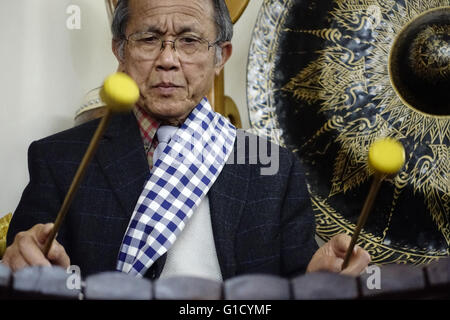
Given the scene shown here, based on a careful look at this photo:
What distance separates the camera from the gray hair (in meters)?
1.13

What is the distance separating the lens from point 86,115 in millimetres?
1474

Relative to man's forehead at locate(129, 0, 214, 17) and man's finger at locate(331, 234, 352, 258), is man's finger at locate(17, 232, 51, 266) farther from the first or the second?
man's forehead at locate(129, 0, 214, 17)

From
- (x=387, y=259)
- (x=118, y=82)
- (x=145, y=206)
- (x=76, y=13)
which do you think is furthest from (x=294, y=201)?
(x=76, y=13)

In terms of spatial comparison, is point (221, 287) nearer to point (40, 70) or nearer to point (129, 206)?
point (129, 206)

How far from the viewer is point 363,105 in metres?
1.60

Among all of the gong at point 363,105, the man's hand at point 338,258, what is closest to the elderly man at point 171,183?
the man's hand at point 338,258

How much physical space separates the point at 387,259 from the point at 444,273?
3.54 ft

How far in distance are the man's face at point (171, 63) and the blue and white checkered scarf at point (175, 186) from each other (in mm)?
42

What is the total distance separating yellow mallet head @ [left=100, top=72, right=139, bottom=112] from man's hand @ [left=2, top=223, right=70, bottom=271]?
0.27m

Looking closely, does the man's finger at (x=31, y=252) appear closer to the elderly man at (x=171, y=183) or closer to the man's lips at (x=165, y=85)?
the elderly man at (x=171, y=183)

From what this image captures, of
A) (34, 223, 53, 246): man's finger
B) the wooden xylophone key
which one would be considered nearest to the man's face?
(34, 223, 53, 246): man's finger

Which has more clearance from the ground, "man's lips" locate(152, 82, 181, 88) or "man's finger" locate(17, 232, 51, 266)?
"man's lips" locate(152, 82, 181, 88)

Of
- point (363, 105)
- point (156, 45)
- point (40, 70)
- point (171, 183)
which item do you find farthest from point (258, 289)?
point (40, 70)

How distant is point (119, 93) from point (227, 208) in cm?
54
